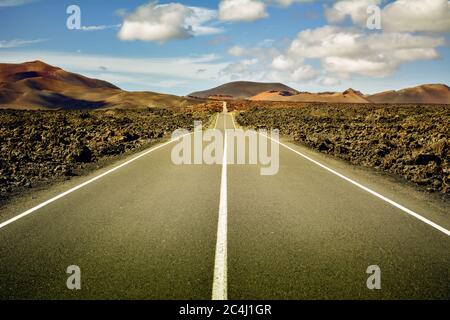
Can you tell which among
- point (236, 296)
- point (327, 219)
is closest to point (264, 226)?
point (327, 219)

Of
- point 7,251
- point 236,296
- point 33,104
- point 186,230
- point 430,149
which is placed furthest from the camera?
point 33,104

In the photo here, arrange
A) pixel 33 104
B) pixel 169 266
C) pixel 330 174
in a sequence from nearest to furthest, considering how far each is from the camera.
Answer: pixel 169 266 → pixel 330 174 → pixel 33 104

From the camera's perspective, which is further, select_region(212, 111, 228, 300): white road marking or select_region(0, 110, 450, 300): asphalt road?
select_region(0, 110, 450, 300): asphalt road

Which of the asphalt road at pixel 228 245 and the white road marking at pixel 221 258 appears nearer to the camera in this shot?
the white road marking at pixel 221 258

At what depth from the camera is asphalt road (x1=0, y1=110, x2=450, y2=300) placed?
4195mm

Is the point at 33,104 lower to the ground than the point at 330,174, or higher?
higher

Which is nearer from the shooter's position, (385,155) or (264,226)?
(264,226)

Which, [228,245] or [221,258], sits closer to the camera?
[221,258]

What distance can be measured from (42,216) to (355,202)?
20.5ft

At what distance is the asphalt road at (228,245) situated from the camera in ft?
13.8

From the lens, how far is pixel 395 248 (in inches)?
214

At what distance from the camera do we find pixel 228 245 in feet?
17.9
